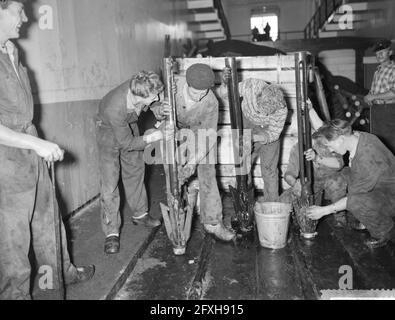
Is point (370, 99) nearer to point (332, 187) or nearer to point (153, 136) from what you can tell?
point (332, 187)

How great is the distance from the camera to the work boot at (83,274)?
2764 mm

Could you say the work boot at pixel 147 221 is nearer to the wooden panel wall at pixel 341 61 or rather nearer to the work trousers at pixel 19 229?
the work trousers at pixel 19 229

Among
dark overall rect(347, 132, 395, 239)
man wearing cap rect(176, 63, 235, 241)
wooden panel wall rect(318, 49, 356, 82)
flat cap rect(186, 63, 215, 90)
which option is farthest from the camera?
wooden panel wall rect(318, 49, 356, 82)

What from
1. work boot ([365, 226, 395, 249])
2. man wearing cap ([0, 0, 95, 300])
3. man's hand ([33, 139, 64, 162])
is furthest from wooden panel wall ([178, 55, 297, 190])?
man's hand ([33, 139, 64, 162])

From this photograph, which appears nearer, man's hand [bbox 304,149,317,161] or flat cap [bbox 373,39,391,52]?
man's hand [bbox 304,149,317,161]

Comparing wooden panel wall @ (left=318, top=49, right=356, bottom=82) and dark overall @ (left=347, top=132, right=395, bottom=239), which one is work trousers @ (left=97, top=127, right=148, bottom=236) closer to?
dark overall @ (left=347, top=132, right=395, bottom=239)

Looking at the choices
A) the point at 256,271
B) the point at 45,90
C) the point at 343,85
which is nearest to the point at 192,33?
the point at 343,85

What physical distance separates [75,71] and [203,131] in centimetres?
180

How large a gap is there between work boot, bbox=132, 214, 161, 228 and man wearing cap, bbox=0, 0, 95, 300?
5.19ft

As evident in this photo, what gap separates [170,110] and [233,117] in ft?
2.52

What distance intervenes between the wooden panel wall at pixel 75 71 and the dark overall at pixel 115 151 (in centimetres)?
78

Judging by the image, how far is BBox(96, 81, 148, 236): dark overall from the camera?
315cm

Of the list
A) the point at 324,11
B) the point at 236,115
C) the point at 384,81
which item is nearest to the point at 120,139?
the point at 236,115

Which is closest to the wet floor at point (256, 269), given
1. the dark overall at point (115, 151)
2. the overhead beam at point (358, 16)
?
the dark overall at point (115, 151)
